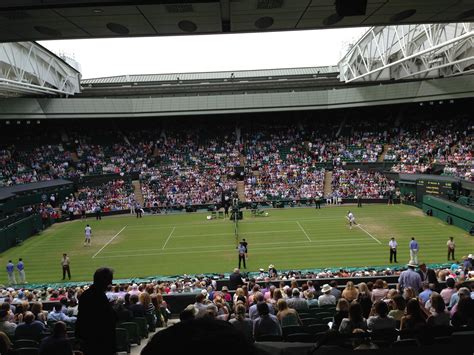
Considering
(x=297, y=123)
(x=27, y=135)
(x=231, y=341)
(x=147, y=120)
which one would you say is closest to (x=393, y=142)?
(x=297, y=123)

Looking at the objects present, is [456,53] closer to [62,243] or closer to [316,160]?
[316,160]

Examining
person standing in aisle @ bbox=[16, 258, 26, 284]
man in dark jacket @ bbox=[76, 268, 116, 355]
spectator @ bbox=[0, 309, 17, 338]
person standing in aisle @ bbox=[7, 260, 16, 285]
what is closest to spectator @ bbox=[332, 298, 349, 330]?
man in dark jacket @ bbox=[76, 268, 116, 355]

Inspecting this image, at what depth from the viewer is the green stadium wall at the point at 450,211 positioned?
97.6 feet

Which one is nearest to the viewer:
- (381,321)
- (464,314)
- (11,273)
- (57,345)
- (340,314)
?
(57,345)

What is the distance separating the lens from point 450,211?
3244cm

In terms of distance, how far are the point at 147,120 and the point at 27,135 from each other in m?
14.7

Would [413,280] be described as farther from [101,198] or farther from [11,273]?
[101,198]

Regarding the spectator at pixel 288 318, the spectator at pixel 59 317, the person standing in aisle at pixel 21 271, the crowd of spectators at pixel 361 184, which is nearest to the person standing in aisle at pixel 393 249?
the spectator at pixel 288 318

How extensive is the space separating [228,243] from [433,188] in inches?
756

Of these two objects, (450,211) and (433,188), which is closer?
(450,211)

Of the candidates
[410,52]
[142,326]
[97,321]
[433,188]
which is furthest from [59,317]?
[410,52]

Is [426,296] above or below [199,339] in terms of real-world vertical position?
below

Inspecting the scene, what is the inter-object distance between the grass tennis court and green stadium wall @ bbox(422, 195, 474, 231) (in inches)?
26.1

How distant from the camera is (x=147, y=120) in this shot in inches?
2373
